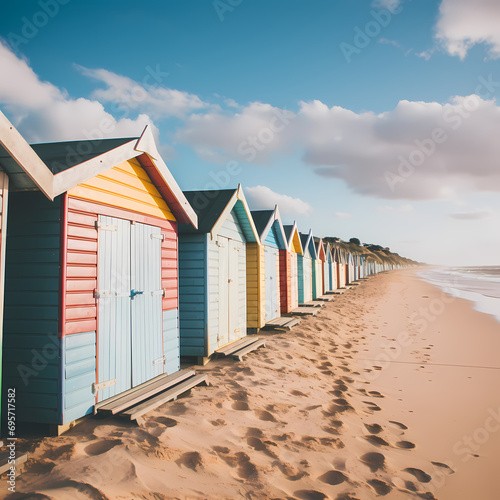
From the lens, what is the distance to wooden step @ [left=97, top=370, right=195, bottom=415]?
443 cm

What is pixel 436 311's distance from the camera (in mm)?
17797

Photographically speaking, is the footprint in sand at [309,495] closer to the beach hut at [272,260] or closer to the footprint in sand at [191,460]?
the footprint in sand at [191,460]

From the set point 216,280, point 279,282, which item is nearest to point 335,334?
point 279,282

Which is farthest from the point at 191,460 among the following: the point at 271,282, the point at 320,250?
the point at 320,250

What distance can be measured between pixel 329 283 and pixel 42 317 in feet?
80.5

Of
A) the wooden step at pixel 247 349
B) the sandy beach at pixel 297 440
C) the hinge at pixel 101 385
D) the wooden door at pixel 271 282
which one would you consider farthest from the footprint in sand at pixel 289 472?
the wooden door at pixel 271 282

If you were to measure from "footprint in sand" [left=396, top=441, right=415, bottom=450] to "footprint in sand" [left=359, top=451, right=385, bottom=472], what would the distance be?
44cm

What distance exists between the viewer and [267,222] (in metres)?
11.8

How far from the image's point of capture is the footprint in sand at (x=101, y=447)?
12.0ft

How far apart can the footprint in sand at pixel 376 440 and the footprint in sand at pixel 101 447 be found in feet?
9.41

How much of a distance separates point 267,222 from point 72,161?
310 inches

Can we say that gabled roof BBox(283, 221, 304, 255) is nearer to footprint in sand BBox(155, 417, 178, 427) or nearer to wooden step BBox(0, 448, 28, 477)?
footprint in sand BBox(155, 417, 178, 427)

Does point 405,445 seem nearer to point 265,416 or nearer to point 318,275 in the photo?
point 265,416

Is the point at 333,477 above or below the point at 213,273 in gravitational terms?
below
